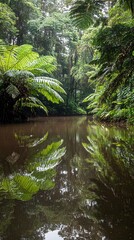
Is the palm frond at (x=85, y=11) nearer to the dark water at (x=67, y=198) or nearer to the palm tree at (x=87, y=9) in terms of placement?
the palm tree at (x=87, y=9)

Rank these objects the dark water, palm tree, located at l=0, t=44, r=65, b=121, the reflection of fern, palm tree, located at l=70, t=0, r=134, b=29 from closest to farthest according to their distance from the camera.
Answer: the dark water
the reflection of fern
palm tree, located at l=70, t=0, r=134, b=29
palm tree, located at l=0, t=44, r=65, b=121

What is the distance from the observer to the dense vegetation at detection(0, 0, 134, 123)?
2.71 m

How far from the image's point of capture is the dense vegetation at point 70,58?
2715 mm

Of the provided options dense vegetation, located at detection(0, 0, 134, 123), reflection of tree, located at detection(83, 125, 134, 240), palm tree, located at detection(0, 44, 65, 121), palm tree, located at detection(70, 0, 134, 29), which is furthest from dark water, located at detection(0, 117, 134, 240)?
palm tree, located at detection(0, 44, 65, 121)

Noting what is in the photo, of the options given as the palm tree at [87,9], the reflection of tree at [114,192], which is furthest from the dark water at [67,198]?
the palm tree at [87,9]

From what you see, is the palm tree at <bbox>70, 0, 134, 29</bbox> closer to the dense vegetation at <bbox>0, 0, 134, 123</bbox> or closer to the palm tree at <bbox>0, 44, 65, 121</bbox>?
the dense vegetation at <bbox>0, 0, 134, 123</bbox>

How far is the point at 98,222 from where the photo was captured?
1.12 meters

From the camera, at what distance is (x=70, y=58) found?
21719 millimetres

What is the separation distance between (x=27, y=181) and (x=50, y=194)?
12.1 inches

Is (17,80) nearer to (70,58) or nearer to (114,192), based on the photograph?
(114,192)

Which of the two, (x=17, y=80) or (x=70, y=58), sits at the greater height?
(x=70, y=58)

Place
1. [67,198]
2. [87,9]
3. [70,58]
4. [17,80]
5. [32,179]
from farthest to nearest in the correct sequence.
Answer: [70,58] < [17,80] < [87,9] < [32,179] < [67,198]

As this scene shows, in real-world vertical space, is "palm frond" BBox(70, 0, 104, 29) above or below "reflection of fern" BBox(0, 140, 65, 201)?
above

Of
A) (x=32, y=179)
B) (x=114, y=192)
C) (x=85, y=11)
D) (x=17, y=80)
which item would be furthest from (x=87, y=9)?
(x=17, y=80)
